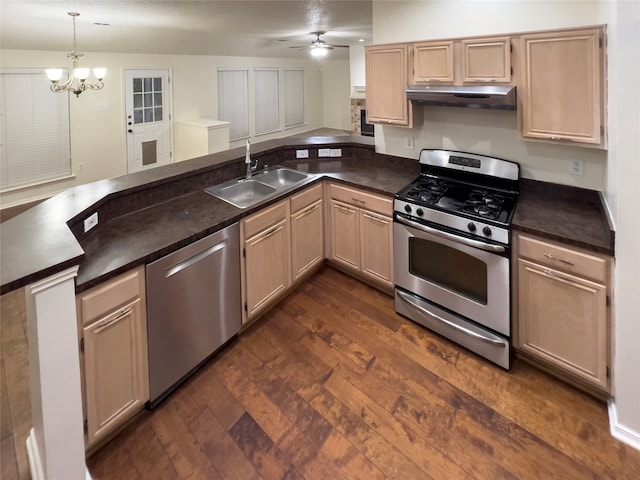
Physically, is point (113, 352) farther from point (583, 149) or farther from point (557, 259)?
point (583, 149)

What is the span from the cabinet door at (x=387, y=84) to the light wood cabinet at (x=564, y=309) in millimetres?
1389

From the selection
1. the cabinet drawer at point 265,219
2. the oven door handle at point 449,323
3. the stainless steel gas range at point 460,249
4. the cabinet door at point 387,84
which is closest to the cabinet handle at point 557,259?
the stainless steel gas range at point 460,249

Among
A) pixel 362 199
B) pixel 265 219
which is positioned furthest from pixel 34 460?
pixel 362 199

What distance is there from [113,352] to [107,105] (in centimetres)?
622

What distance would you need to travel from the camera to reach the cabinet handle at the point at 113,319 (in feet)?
5.39

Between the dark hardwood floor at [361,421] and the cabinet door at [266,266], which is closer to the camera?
the dark hardwood floor at [361,421]

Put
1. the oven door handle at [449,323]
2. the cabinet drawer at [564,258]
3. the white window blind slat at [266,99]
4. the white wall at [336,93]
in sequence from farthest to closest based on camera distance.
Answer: the white wall at [336,93], the white window blind slat at [266,99], the oven door handle at [449,323], the cabinet drawer at [564,258]

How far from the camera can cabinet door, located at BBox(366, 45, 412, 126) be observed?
2836 millimetres

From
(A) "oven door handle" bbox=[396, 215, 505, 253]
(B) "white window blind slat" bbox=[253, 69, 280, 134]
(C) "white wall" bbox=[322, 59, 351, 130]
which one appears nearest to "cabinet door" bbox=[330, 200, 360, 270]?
(A) "oven door handle" bbox=[396, 215, 505, 253]

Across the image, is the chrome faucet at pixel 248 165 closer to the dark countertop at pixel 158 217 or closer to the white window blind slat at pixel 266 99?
the dark countertop at pixel 158 217

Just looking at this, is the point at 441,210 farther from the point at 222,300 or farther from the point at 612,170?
the point at 222,300

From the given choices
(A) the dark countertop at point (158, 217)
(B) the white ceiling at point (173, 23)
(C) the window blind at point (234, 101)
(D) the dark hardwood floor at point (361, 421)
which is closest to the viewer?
(A) the dark countertop at point (158, 217)

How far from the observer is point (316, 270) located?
3.46 metres

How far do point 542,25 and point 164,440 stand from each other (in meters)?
3.13
